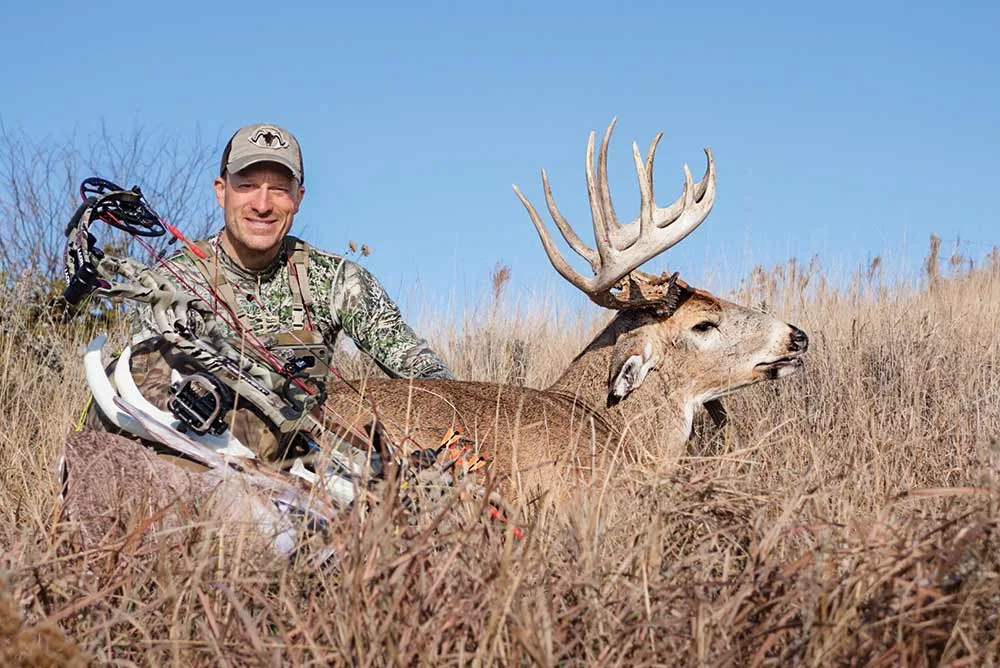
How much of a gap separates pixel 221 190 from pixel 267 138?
1.35ft

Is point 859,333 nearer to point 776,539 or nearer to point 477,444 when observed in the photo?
point 477,444

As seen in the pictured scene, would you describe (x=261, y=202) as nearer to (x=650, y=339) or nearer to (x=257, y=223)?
(x=257, y=223)

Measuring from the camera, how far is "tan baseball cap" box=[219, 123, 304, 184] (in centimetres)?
495

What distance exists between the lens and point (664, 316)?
5.16 metres

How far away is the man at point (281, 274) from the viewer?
191 inches

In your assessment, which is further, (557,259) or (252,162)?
(557,259)

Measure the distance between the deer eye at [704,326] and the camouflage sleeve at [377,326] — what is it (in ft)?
4.02

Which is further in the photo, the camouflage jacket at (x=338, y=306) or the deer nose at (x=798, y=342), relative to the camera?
the deer nose at (x=798, y=342)

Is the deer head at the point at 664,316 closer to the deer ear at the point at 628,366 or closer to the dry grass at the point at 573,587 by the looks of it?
the deer ear at the point at 628,366

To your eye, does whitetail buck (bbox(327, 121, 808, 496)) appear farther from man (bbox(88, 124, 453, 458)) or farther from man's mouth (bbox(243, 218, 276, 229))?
man's mouth (bbox(243, 218, 276, 229))

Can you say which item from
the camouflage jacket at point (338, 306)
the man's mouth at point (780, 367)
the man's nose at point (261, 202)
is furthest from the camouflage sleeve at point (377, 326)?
the man's mouth at point (780, 367)

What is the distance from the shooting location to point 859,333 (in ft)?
23.6

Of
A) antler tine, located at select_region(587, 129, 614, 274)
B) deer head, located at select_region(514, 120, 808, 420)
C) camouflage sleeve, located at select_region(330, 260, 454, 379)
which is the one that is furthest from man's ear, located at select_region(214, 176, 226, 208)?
antler tine, located at select_region(587, 129, 614, 274)

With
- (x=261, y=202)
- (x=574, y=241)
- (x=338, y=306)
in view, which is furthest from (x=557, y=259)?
(x=261, y=202)
